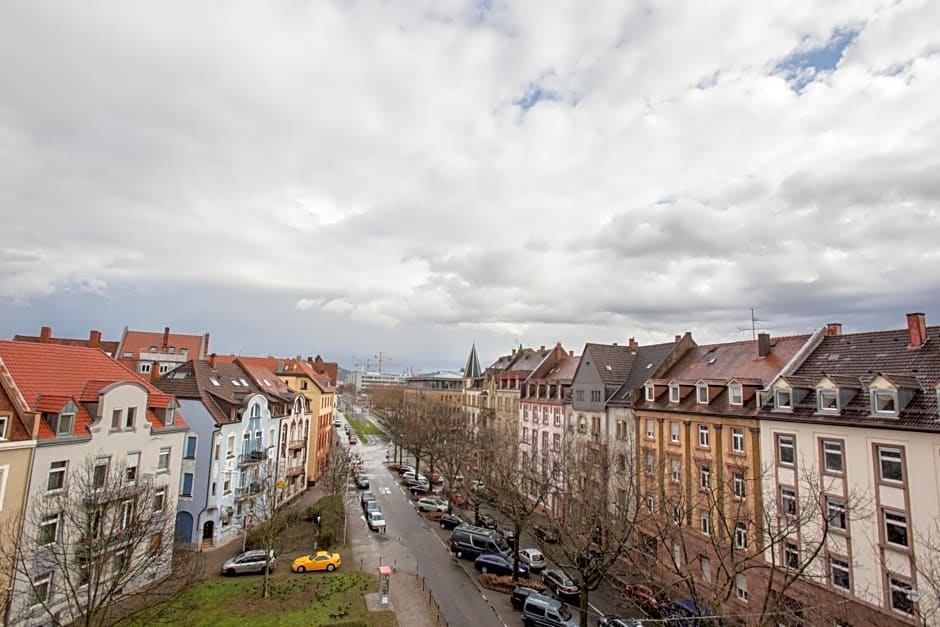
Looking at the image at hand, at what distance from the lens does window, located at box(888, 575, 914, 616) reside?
890 inches

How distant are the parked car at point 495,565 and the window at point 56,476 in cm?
2624

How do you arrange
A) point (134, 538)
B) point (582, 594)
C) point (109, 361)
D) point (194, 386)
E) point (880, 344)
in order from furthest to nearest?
point (194, 386) < point (109, 361) < point (880, 344) < point (582, 594) < point (134, 538)

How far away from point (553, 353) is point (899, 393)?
44508mm

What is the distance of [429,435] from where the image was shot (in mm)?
70875

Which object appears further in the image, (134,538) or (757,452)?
(757,452)

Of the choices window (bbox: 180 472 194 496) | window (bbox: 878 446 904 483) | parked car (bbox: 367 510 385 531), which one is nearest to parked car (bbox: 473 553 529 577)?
parked car (bbox: 367 510 385 531)

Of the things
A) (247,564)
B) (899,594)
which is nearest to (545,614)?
(899,594)

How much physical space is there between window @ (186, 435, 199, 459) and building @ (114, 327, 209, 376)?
55298 millimetres

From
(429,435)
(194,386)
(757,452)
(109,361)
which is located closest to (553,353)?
(429,435)

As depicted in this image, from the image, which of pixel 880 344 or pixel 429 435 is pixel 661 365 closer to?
pixel 880 344

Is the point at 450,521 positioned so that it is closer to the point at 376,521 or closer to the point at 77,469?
→ the point at 376,521

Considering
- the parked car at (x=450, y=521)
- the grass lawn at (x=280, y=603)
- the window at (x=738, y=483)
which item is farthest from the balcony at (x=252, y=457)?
the window at (x=738, y=483)

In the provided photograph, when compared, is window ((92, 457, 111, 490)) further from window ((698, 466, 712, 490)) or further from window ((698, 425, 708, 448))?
window ((698, 425, 708, 448))

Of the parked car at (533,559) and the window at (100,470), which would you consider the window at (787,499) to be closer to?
the parked car at (533,559)
